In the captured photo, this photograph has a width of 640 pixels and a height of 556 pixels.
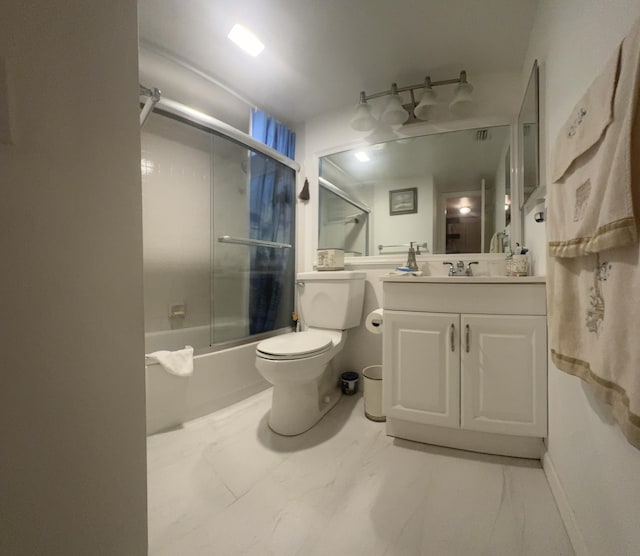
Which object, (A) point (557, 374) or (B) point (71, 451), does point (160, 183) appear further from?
(A) point (557, 374)

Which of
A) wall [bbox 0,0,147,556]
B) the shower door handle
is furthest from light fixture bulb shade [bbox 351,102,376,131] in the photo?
wall [bbox 0,0,147,556]

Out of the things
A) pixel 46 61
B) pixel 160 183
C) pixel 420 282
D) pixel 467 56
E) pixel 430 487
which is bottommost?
pixel 430 487

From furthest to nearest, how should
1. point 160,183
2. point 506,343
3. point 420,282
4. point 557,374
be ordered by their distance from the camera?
point 160,183 < point 420,282 < point 506,343 < point 557,374

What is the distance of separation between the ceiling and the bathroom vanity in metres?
1.27

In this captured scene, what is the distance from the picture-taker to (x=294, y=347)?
126cm

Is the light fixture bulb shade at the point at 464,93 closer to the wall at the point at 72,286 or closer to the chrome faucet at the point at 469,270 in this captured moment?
the chrome faucet at the point at 469,270

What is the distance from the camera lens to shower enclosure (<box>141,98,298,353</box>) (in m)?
1.67

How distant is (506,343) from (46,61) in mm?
1524

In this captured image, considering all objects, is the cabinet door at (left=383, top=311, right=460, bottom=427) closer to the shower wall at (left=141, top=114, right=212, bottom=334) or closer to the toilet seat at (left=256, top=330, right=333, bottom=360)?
the toilet seat at (left=256, top=330, right=333, bottom=360)

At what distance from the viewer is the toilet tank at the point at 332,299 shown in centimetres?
159

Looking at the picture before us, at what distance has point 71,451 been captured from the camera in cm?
47

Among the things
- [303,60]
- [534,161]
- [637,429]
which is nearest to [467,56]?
[534,161]

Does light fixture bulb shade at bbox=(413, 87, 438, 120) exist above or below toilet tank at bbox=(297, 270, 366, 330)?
above

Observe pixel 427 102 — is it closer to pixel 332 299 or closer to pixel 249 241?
pixel 332 299
